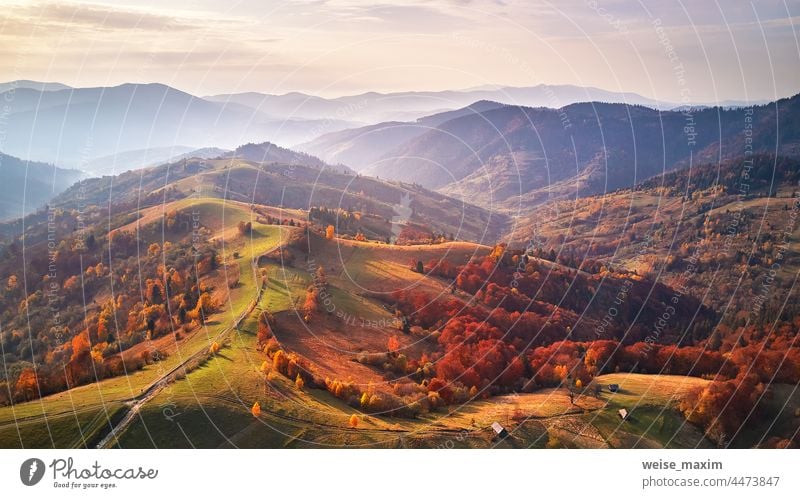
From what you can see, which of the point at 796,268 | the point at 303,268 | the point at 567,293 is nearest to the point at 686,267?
the point at 796,268

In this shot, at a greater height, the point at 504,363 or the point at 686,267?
the point at 504,363

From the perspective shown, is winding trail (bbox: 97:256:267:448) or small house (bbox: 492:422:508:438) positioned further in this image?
small house (bbox: 492:422:508:438)

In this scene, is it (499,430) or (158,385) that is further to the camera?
(158,385)

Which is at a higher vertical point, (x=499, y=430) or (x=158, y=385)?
(x=158, y=385)

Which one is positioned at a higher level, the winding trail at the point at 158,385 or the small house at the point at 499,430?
the winding trail at the point at 158,385

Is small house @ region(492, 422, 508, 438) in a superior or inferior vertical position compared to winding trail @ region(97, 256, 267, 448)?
inferior

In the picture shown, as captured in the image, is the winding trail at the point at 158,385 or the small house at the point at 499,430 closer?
the winding trail at the point at 158,385
